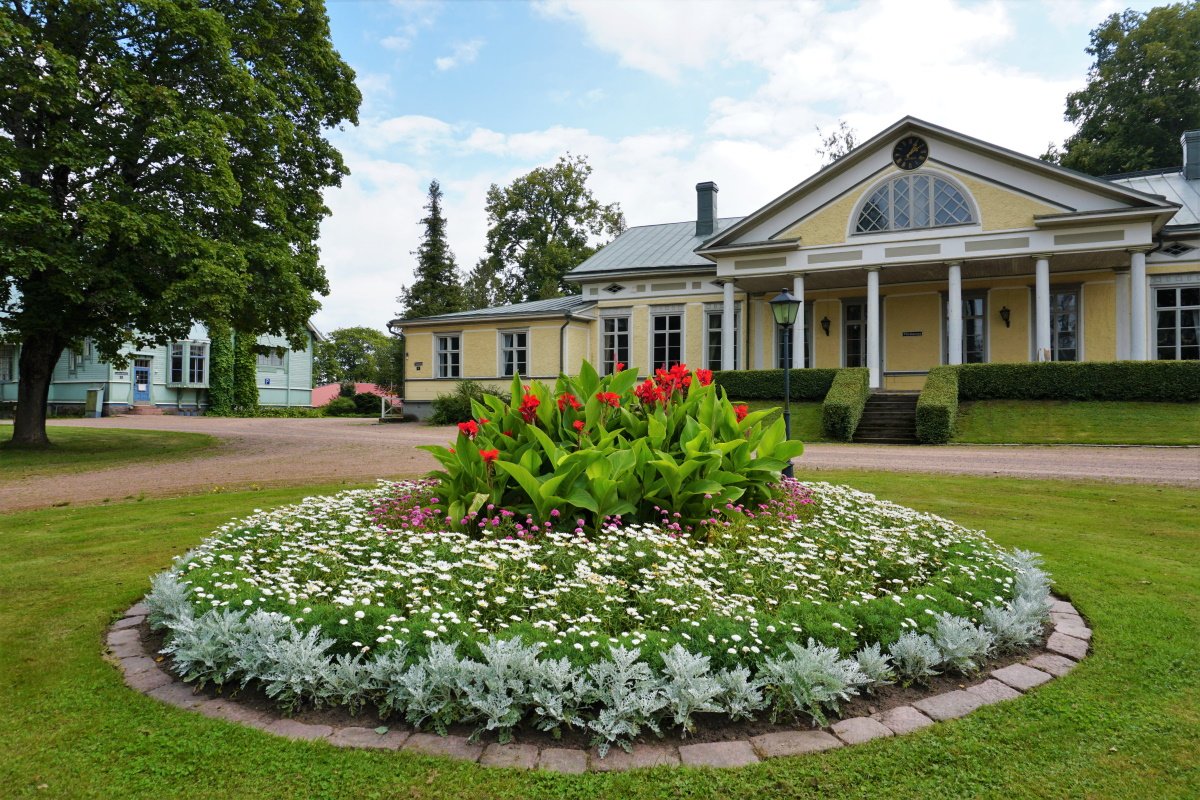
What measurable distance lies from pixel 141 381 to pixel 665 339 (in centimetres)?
2373

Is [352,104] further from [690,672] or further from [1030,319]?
[1030,319]

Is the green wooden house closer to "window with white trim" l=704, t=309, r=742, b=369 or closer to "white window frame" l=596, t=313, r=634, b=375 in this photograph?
"white window frame" l=596, t=313, r=634, b=375

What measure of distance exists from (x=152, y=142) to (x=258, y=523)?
11.3 metres

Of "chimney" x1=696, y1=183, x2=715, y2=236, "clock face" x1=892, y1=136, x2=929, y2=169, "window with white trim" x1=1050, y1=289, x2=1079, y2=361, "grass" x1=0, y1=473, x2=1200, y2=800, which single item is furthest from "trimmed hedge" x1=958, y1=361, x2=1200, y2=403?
"grass" x1=0, y1=473, x2=1200, y2=800

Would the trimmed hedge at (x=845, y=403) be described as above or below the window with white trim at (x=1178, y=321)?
below

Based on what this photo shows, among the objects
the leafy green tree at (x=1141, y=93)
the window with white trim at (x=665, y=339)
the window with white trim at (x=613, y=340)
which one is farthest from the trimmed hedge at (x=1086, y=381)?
the leafy green tree at (x=1141, y=93)

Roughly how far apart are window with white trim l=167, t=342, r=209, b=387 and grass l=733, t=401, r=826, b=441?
26241 mm

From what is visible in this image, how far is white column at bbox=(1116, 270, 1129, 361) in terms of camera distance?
63.3 ft

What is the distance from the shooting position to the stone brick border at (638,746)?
7.97ft

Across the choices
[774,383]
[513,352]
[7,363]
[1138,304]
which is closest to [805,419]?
[774,383]

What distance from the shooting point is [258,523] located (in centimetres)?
524

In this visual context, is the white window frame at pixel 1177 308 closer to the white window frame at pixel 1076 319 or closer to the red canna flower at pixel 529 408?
the white window frame at pixel 1076 319

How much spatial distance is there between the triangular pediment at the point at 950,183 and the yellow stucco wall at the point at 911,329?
2.84 meters

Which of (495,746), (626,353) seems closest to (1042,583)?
(495,746)
